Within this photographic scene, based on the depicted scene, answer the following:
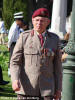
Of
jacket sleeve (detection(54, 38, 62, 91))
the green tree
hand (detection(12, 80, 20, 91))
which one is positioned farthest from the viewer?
the green tree

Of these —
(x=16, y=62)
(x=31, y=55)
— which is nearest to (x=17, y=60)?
(x=16, y=62)

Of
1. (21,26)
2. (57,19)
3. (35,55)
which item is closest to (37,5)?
(57,19)

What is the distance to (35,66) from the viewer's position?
5371 mm

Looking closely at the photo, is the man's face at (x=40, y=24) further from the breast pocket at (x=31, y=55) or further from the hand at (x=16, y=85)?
the hand at (x=16, y=85)

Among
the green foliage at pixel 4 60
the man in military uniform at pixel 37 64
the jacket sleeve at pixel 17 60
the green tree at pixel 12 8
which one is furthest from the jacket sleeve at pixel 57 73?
the green tree at pixel 12 8

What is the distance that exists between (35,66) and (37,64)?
0.11 feet

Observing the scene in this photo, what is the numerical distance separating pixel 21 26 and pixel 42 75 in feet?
19.7

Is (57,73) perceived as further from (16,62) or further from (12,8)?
(12,8)

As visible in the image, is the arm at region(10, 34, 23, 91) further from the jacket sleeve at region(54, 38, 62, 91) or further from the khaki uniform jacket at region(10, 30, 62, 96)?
the jacket sleeve at region(54, 38, 62, 91)

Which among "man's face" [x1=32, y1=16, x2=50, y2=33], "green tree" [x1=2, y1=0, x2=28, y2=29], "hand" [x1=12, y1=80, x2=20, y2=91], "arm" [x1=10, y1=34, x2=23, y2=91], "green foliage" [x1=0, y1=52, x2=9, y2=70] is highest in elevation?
"man's face" [x1=32, y1=16, x2=50, y2=33]

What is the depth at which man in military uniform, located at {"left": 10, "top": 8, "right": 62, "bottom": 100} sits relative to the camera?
17.6 feet

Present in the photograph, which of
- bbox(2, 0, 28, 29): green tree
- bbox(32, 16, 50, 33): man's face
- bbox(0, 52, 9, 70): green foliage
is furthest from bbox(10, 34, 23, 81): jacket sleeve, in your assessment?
bbox(2, 0, 28, 29): green tree

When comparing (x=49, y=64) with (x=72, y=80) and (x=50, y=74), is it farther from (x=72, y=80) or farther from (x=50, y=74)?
(x=72, y=80)

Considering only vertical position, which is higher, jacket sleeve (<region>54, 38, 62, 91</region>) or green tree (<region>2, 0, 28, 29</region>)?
jacket sleeve (<region>54, 38, 62, 91</region>)
